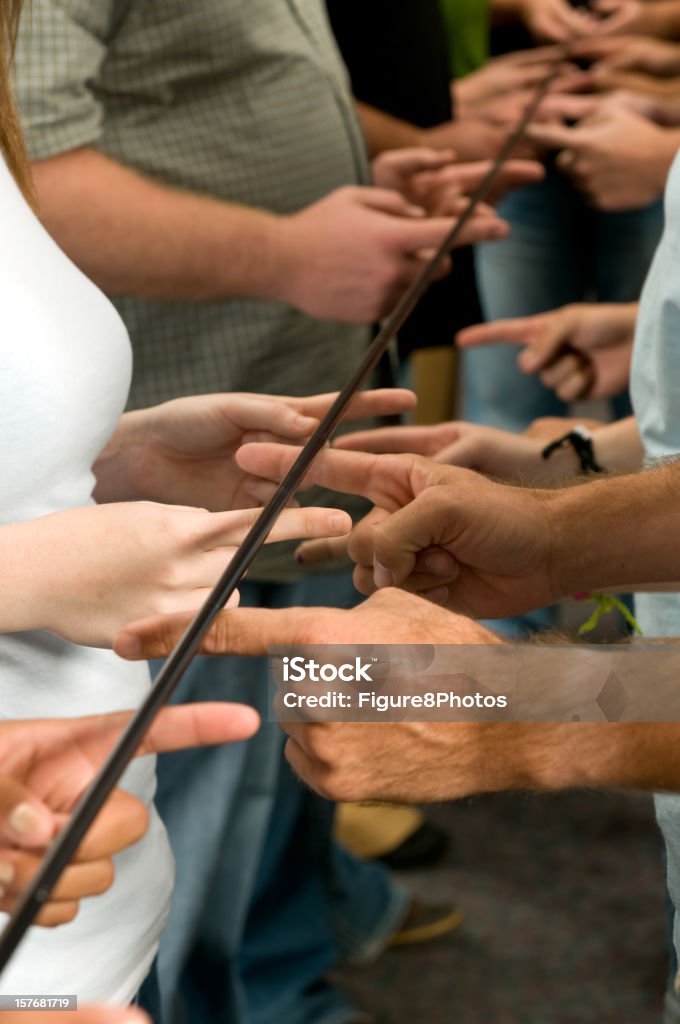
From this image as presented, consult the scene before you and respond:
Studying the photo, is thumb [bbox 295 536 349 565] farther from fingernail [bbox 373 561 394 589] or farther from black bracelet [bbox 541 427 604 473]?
black bracelet [bbox 541 427 604 473]

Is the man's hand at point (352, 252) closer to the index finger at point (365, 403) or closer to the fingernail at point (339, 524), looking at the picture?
the index finger at point (365, 403)

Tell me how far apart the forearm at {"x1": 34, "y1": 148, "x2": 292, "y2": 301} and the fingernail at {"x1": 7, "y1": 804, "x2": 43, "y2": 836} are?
485mm

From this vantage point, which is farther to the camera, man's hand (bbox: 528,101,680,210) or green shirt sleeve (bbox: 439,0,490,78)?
green shirt sleeve (bbox: 439,0,490,78)

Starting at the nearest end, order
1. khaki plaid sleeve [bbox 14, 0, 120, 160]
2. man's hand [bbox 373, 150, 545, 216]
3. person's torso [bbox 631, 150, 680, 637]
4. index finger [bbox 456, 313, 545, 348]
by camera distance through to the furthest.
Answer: person's torso [bbox 631, 150, 680, 637] < khaki plaid sleeve [bbox 14, 0, 120, 160] < index finger [bbox 456, 313, 545, 348] < man's hand [bbox 373, 150, 545, 216]

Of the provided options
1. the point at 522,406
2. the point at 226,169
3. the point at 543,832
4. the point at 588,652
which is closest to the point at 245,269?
the point at 226,169

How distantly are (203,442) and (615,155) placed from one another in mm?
642

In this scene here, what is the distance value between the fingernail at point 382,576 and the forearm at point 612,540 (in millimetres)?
76

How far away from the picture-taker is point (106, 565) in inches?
17.7

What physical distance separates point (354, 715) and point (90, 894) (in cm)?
11

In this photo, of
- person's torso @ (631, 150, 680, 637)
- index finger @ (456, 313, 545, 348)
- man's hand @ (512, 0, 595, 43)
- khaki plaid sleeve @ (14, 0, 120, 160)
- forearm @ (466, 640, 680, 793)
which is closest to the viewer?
forearm @ (466, 640, 680, 793)

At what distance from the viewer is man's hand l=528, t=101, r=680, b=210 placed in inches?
39.0

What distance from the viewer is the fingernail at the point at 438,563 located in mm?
479

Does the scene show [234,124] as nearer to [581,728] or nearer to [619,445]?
[619,445]

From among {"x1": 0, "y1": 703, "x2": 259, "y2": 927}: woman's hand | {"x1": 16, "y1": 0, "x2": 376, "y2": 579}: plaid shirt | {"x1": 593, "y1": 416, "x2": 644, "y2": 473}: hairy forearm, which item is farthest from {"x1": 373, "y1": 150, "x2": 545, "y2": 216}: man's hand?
{"x1": 0, "y1": 703, "x2": 259, "y2": 927}: woman's hand
